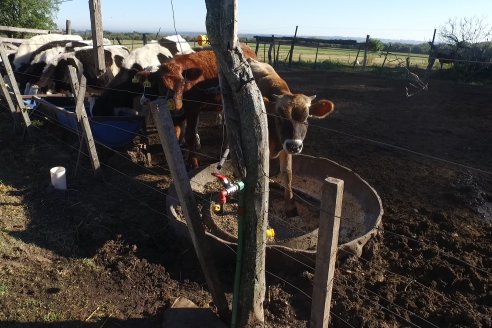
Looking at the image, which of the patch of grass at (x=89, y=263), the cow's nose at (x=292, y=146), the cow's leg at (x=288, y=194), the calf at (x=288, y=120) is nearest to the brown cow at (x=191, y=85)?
the calf at (x=288, y=120)

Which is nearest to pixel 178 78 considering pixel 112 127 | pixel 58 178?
pixel 112 127

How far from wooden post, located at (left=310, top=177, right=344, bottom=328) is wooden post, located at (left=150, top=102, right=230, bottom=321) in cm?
92

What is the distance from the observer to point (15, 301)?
10.2 ft

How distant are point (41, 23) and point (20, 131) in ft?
58.1

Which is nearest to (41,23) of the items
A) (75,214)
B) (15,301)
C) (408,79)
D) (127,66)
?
(127,66)

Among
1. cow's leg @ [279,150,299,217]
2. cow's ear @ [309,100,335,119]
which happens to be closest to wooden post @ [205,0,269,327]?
cow's leg @ [279,150,299,217]

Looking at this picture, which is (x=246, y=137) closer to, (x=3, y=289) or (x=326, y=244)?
(x=326, y=244)

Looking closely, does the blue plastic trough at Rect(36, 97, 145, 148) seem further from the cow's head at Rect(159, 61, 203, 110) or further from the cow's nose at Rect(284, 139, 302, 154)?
the cow's nose at Rect(284, 139, 302, 154)

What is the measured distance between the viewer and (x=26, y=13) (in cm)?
2150

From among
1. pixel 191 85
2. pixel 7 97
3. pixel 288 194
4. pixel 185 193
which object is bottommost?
pixel 288 194

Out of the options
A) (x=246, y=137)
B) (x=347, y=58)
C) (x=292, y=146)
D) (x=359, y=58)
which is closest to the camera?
(x=246, y=137)

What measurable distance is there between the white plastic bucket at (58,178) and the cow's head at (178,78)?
1830 mm

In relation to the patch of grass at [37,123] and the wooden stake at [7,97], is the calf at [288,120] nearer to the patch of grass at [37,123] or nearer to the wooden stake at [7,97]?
the wooden stake at [7,97]

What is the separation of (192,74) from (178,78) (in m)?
0.32
